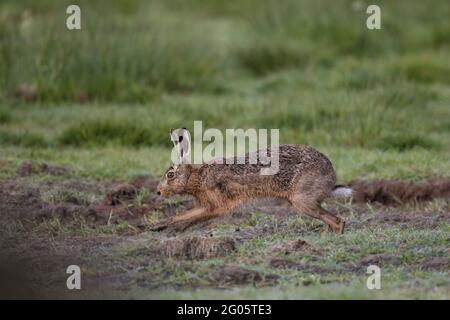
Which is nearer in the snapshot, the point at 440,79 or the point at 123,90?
the point at 123,90

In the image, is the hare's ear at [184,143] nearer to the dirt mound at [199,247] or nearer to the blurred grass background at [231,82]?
the dirt mound at [199,247]

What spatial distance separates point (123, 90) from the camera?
43.3 feet

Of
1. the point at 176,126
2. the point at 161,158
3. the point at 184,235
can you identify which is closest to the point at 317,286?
the point at 184,235

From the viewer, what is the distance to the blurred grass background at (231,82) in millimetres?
11289

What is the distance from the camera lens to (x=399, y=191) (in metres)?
9.80

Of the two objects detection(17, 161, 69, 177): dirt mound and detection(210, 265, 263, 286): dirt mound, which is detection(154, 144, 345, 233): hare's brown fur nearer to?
detection(210, 265, 263, 286): dirt mound

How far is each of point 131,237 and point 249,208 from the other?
1243 mm

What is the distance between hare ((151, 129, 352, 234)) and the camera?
8.38 metres

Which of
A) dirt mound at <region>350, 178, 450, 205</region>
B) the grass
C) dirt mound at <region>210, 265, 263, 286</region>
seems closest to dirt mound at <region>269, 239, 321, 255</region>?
the grass

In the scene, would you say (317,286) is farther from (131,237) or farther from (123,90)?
(123,90)

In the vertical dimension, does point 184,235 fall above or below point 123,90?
below

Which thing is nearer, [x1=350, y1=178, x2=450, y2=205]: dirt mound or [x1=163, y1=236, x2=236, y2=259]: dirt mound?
[x1=163, y1=236, x2=236, y2=259]: dirt mound

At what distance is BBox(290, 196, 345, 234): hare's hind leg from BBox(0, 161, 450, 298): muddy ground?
3.6 inches

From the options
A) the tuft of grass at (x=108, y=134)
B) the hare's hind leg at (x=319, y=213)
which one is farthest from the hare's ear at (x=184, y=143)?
the tuft of grass at (x=108, y=134)
